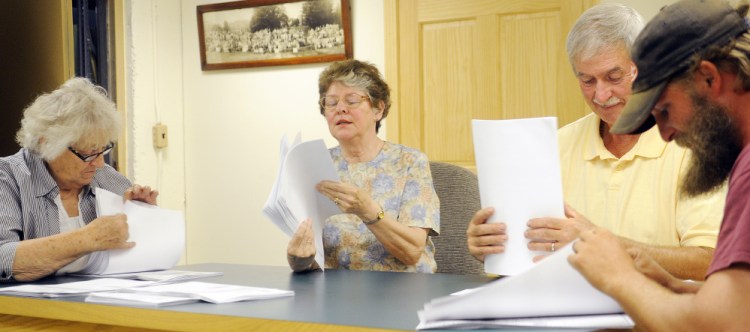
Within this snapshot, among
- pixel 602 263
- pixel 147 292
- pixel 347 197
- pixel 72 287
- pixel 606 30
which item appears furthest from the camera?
pixel 347 197

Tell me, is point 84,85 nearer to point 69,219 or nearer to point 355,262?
point 69,219

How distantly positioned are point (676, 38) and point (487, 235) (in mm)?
582

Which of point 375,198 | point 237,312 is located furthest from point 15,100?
point 237,312

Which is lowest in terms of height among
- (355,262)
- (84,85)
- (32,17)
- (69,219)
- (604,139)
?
(355,262)

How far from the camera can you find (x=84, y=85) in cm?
226

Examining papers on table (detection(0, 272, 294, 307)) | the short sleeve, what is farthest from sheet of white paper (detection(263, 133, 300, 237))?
the short sleeve

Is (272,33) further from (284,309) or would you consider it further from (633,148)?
(284,309)

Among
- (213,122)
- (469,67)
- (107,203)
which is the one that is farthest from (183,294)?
(213,122)

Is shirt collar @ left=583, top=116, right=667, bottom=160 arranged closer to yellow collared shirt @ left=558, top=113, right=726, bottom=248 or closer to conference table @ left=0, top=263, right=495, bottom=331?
yellow collared shirt @ left=558, top=113, right=726, bottom=248

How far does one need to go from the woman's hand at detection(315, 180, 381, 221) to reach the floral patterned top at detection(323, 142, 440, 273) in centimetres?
22

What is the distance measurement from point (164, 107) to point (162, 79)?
0.48ft

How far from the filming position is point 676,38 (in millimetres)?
1060

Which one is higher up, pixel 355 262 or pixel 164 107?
pixel 164 107

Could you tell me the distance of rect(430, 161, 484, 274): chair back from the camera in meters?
2.41
